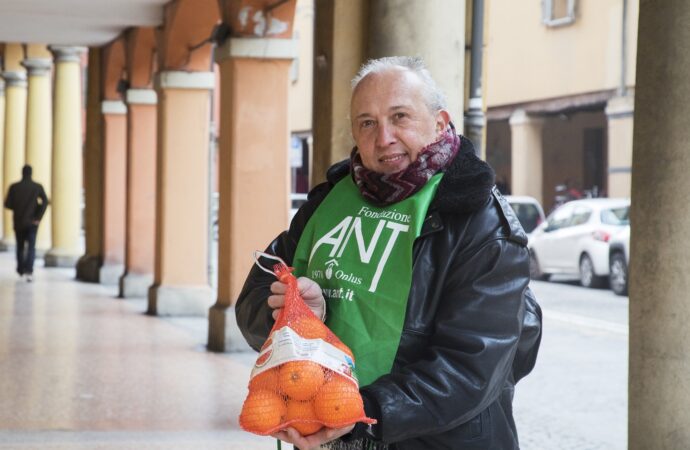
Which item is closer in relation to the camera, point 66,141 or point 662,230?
point 662,230

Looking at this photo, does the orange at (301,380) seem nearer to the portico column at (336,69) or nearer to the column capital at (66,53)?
the portico column at (336,69)

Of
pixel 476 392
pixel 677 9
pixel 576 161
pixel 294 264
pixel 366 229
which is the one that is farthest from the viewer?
pixel 576 161

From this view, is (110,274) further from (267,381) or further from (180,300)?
(267,381)

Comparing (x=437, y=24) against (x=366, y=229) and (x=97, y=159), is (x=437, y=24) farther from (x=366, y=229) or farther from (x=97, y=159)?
(x=97, y=159)

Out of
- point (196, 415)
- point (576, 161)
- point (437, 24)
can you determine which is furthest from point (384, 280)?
point (576, 161)

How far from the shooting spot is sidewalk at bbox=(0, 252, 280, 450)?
677 centimetres

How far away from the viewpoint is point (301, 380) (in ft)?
7.35

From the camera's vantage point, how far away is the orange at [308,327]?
7.64ft

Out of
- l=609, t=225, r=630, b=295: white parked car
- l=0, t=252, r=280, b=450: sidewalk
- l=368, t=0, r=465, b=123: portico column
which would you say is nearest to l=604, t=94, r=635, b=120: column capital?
l=609, t=225, r=630, b=295: white parked car

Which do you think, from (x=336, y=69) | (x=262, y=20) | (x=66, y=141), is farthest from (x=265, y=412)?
(x=66, y=141)

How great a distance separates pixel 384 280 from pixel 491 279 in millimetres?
216

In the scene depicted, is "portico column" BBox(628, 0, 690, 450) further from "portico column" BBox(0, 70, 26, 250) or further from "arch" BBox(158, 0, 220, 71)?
"portico column" BBox(0, 70, 26, 250)

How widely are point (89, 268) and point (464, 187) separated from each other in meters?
16.4

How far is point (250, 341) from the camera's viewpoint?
110 inches
